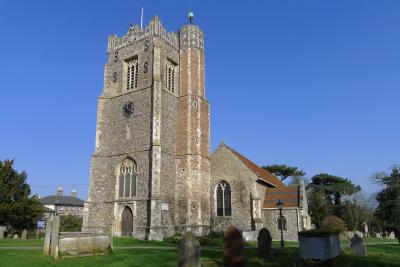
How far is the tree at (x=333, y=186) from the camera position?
198 ft

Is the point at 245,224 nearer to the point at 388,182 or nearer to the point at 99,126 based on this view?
the point at 388,182

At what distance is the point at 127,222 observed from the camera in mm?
28172

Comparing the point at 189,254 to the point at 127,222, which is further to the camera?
the point at 127,222

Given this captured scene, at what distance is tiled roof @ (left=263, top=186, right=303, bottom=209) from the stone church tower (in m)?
5.95

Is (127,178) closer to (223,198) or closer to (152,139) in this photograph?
(152,139)

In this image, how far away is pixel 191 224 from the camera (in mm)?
28891

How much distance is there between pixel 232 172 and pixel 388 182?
1272cm

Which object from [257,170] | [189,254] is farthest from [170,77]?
[189,254]

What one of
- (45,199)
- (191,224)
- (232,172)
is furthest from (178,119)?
(45,199)

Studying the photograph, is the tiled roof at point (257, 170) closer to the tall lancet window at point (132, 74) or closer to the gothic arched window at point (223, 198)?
the gothic arched window at point (223, 198)

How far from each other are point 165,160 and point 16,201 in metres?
15.1

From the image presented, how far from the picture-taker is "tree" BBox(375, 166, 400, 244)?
25.6 metres

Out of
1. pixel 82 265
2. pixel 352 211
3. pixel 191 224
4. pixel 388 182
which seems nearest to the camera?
pixel 82 265

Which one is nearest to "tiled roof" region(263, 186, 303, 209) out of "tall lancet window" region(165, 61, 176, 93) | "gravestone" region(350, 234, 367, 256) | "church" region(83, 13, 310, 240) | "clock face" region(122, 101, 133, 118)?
"church" region(83, 13, 310, 240)
